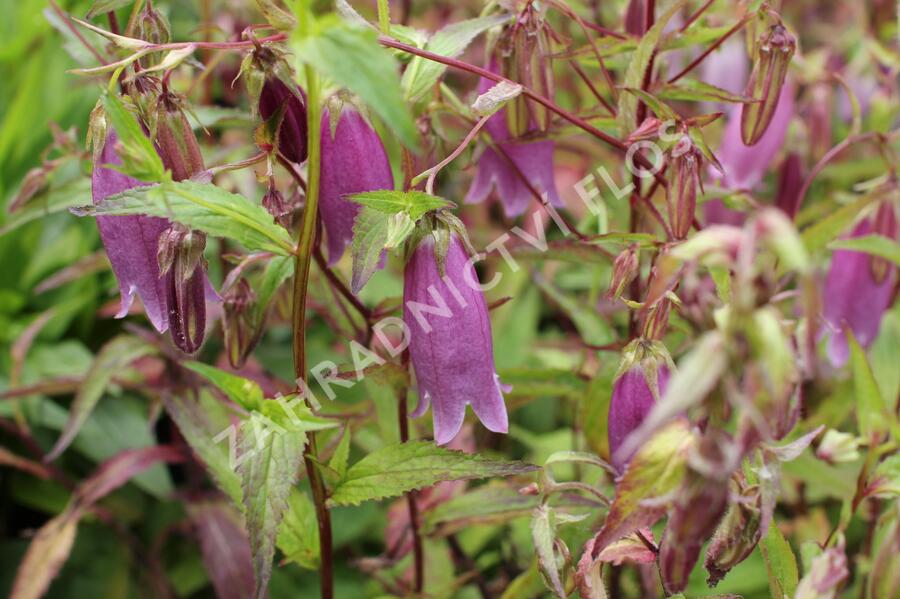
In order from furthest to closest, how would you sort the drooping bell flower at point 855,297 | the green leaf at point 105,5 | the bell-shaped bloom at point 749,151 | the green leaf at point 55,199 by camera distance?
the bell-shaped bloom at point 749,151
the drooping bell flower at point 855,297
the green leaf at point 55,199
the green leaf at point 105,5

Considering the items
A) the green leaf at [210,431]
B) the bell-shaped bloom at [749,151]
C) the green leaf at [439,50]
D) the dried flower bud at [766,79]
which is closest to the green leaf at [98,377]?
the green leaf at [210,431]

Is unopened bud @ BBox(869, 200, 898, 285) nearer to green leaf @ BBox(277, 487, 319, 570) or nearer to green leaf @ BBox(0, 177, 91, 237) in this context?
green leaf @ BBox(277, 487, 319, 570)

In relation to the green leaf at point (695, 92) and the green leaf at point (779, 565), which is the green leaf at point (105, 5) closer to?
the green leaf at point (695, 92)

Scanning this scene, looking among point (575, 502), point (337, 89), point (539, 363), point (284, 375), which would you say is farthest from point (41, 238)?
point (575, 502)

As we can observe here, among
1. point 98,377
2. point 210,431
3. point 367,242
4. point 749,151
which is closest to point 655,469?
point 367,242

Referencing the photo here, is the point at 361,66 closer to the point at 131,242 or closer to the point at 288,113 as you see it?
the point at 288,113

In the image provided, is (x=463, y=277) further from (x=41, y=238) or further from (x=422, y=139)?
(x=41, y=238)
